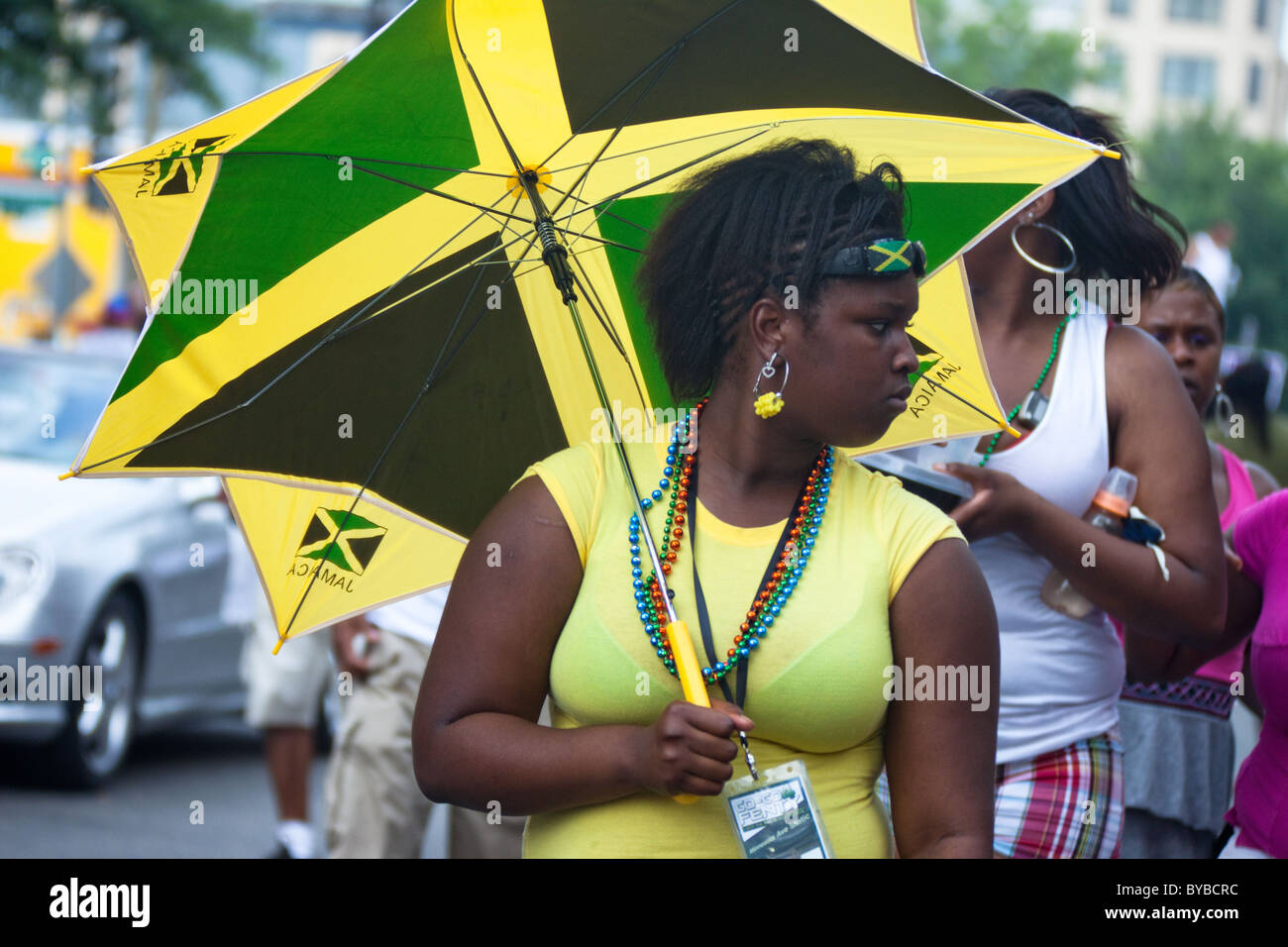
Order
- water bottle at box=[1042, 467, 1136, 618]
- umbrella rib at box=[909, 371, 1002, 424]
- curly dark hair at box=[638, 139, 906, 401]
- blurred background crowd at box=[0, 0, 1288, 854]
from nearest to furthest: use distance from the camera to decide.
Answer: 1. curly dark hair at box=[638, 139, 906, 401]
2. umbrella rib at box=[909, 371, 1002, 424]
3. water bottle at box=[1042, 467, 1136, 618]
4. blurred background crowd at box=[0, 0, 1288, 854]

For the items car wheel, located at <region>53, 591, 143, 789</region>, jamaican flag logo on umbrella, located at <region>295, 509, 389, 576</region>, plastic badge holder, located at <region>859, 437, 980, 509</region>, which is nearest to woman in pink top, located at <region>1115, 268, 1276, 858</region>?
A: plastic badge holder, located at <region>859, 437, 980, 509</region>

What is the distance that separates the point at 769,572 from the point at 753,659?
14cm

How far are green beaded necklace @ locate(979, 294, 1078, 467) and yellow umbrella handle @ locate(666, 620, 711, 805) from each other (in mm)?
1067

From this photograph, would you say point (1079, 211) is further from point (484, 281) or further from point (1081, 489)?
point (484, 281)

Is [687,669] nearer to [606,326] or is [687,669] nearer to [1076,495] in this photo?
[606,326]

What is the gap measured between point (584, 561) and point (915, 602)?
0.49 meters

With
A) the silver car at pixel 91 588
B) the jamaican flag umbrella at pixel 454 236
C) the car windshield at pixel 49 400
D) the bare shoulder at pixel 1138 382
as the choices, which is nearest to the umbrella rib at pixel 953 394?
the jamaican flag umbrella at pixel 454 236

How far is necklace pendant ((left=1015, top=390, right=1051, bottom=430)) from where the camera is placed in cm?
322

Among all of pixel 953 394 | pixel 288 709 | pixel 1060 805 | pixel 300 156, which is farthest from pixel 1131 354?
pixel 288 709

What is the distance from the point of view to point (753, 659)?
2326 mm

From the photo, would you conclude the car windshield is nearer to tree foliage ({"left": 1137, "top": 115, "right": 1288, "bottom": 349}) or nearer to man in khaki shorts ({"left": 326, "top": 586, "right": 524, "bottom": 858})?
man in khaki shorts ({"left": 326, "top": 586, "right": 524, "bottom": 858})

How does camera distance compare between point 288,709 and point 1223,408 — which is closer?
point 1223,408

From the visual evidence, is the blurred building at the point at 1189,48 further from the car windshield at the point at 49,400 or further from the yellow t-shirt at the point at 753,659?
the yellow t-shirt at the point at 753,659
